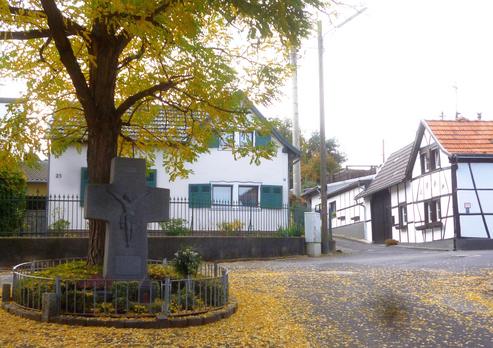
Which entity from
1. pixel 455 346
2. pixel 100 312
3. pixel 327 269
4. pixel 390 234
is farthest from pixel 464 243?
pixel 100 312

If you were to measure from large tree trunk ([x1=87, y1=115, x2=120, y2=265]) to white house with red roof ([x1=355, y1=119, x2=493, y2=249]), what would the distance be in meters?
18.7

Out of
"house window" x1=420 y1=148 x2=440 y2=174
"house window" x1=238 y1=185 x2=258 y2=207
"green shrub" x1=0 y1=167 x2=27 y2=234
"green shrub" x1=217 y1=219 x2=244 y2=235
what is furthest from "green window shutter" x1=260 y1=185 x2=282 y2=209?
"green shrub" x1=0 y1=167 x2=27 y2=234

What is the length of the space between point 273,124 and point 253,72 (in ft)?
3.62

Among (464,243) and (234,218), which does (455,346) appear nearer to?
(234,218)

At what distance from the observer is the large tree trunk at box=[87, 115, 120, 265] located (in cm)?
1038

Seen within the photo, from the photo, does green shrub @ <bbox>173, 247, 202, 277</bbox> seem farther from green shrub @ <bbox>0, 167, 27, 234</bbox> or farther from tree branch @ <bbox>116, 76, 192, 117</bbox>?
green shrub @ <bbox>0, 167, 27, 234</bbox>

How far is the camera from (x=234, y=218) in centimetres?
2208

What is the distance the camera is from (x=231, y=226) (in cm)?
2106

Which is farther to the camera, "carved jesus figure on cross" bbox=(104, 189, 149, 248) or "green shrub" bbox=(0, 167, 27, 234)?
"green shrub" bbox=(0, 167, 27, 234)

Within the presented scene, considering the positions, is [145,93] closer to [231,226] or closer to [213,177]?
[231,226]

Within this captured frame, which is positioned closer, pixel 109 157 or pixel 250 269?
pixel 109 157

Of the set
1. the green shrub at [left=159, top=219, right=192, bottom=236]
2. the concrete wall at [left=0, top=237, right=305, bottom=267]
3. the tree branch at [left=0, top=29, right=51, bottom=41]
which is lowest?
the concrete wall at [left=0, top=237, right=305, bottom=267]

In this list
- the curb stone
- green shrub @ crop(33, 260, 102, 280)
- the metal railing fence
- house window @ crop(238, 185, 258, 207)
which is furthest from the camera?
A: house window @ crop(238, 185, 258, 207)

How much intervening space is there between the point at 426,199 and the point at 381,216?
732cm
